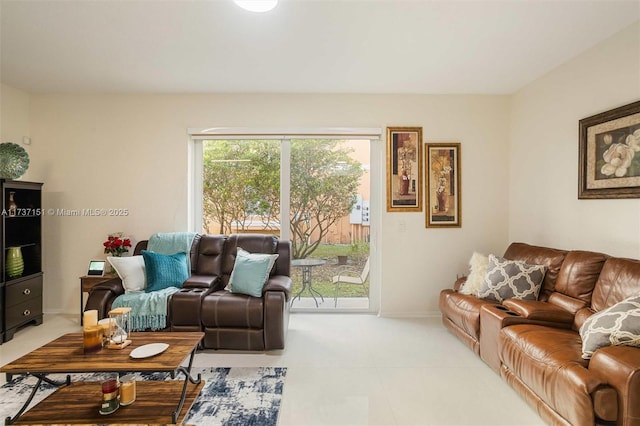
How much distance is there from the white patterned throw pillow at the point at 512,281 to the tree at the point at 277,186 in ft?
5.94

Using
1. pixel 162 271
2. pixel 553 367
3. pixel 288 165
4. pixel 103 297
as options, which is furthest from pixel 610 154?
pixel 103 297

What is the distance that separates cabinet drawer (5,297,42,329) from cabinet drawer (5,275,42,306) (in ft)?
0.15

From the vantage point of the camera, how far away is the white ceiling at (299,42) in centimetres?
228

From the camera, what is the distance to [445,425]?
1.96 m

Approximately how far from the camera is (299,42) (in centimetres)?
273

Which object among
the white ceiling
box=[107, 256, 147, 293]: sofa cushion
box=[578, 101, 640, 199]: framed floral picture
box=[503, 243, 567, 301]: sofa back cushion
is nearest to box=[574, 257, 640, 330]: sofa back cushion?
box=[503, 243, 567, 301]: sofa back cushion

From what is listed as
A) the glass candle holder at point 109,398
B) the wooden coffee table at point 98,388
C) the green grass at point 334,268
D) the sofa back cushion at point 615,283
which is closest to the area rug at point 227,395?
the wooden coffee table at point 98,388

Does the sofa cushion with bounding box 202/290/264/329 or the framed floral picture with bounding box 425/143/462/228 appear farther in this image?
the framed floral picture with bounding box 425/143/462/228

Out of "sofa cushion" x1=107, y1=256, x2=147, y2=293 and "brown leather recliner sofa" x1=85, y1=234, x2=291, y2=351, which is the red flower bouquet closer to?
"sofa cushion" x1=107, y1=256, x2=147, y2=293

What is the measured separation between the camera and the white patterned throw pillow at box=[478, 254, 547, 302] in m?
2.82

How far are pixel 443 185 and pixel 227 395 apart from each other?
3200 millimetres

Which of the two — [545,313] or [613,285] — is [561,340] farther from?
[613,285]

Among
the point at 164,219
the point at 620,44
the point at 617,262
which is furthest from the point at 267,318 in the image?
the point at 620,44

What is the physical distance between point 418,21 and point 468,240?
103 inches
